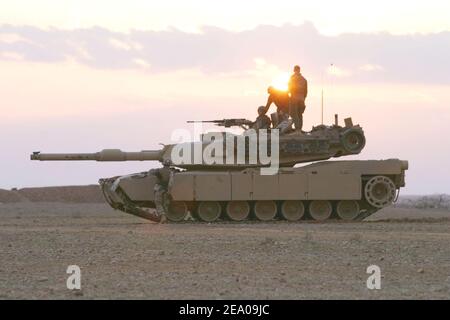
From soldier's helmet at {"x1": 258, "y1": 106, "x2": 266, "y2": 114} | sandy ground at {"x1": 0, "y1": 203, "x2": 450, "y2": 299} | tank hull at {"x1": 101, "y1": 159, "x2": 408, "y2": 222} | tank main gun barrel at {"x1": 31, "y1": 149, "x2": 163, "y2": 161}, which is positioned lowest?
sandy ground at {"x1": 0, "y1": 203, "x2": 450, "y2": 299}

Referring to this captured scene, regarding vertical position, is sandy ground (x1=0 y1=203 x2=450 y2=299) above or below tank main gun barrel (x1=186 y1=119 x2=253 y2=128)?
A: below

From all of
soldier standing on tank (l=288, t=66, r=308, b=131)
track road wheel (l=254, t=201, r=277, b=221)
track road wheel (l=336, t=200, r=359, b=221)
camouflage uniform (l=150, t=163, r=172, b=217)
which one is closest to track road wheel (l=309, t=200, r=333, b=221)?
track road wheel (l=336, t=200, r=359, b=221)

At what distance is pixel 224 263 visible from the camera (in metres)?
20.2

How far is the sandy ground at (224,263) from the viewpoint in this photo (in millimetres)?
16203

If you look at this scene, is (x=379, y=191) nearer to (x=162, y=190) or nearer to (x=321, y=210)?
(x=321, y=210)

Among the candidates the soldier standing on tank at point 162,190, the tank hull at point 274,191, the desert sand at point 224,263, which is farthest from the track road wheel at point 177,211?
the desert sand at point 224,263

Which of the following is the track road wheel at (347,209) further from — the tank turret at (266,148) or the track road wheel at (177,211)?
the track road wheel at (177,211)

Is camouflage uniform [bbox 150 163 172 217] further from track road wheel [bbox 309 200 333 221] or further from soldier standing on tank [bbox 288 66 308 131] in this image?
track road wheel [bbox 309 200 333 221]

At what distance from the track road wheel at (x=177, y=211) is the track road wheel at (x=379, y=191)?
6.27 metres

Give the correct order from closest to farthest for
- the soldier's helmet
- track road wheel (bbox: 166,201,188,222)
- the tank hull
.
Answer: the tank hull → track road wheel (bbox: 166,201,188,222) → the soldier's helmet

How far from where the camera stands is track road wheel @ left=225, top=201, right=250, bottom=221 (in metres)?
37.5

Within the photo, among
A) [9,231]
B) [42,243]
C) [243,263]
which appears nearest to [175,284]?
[243,263]

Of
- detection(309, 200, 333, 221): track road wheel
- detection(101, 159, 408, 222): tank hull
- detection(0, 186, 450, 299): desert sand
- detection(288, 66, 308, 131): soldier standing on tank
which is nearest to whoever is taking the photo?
detection(0, 186, 450, 299): desert sand

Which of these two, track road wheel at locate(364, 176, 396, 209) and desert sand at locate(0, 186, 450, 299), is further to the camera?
track road wheel at locate(364, 176, 396, 209)
